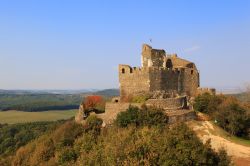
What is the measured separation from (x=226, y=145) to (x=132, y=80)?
42.6 feet

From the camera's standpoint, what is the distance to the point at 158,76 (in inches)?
1606

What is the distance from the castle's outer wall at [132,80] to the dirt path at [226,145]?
6.97m

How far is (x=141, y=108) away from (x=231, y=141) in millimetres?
8373

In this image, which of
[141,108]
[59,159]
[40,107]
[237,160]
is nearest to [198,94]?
[141,108]

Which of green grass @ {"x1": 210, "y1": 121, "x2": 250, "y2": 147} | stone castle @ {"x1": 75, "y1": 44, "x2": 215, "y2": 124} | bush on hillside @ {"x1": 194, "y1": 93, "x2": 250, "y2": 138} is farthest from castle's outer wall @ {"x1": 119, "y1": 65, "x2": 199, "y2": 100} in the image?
green grass @ {"x1": 210, "y1": 121, "x2": 250, "y2": 147}

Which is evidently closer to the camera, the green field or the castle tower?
the castle tower

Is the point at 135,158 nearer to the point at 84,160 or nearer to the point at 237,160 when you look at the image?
the point at 84,160

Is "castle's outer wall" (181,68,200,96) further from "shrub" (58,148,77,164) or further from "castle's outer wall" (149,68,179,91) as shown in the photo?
"shrub" (58,148,77,164)

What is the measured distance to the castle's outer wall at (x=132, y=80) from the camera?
4034 cm

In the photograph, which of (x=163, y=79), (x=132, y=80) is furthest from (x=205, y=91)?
(x=132, y=80)

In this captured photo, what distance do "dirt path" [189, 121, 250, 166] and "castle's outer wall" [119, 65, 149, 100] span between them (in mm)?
6968

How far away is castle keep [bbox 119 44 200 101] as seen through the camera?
1593 inches

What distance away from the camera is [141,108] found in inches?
1426

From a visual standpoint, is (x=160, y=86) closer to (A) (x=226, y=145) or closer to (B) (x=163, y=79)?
(B) (x=163, y=79)
